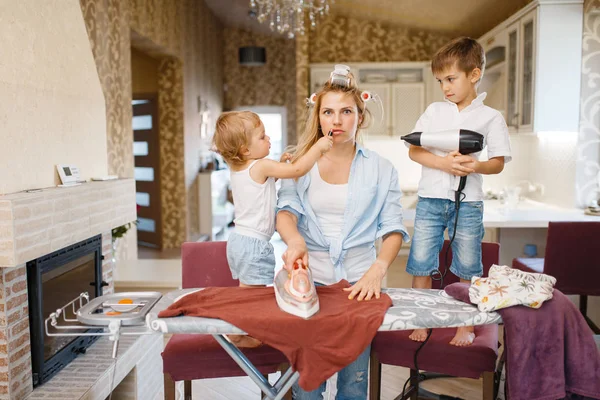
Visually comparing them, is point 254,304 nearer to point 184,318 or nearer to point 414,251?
point 184,318

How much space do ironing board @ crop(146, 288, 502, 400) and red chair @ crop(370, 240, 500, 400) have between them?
40 cm

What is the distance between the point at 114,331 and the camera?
1.49m

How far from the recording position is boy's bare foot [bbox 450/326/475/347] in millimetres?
1945

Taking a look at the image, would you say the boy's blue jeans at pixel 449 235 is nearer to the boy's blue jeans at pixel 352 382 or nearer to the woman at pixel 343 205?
the woman at pixel 343 205

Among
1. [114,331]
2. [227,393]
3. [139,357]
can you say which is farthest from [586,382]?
[139,357]

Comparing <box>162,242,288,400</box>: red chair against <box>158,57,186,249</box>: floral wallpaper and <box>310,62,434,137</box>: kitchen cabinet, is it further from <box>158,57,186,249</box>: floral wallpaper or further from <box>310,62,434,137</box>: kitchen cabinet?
<box>158,57,186,249</box>: floral wallpaper

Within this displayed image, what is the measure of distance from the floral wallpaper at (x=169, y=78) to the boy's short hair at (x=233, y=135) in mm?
2788

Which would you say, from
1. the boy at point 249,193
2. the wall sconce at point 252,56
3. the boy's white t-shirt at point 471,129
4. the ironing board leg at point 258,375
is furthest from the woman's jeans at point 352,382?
the wall sconce at point 252,56

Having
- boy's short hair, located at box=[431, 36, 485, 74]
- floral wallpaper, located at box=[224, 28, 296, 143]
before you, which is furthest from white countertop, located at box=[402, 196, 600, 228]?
floral wallpaper, located at box=[224, 28, 296, 143]

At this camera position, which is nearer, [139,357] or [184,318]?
[184,318]

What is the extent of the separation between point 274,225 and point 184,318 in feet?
2.00

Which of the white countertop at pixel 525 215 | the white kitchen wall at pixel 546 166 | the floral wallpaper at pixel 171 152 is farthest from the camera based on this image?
the floral wallpaper at pixel 171 152

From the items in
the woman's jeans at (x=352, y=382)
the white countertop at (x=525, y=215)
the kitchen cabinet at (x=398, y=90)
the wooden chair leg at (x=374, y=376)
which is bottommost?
the wooden chair leg at (x=374, y=376)

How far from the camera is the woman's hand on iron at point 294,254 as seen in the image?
5.17 feet
